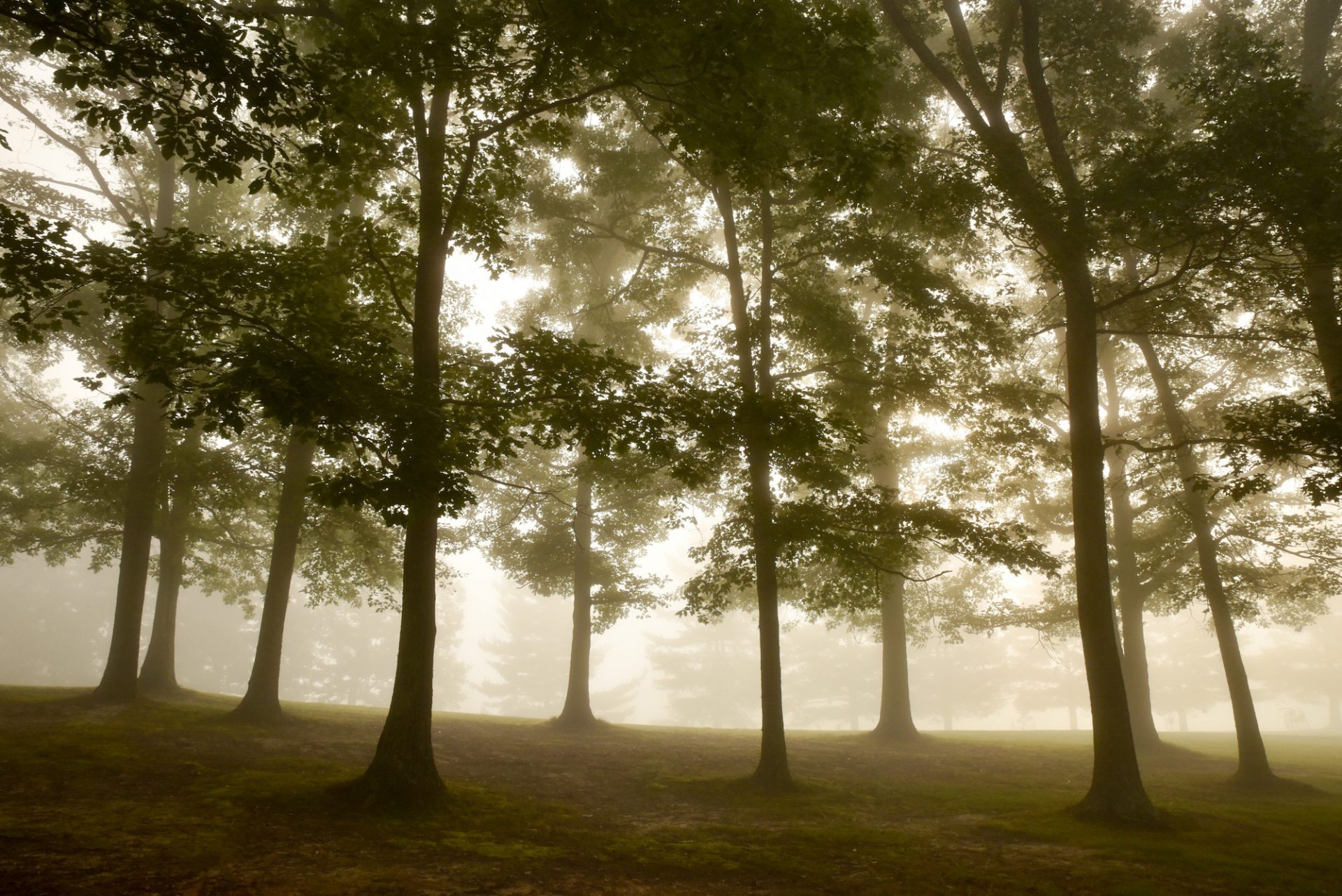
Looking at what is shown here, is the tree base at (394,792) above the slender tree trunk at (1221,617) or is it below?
below

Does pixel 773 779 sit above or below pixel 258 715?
below

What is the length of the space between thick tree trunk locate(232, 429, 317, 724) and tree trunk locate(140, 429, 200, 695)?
2.10 meters

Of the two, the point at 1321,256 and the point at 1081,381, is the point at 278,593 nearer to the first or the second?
the point at 1081,381

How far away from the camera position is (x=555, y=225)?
53.9 feet

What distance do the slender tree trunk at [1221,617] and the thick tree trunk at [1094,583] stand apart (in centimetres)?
344

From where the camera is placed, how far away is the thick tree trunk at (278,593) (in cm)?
1466

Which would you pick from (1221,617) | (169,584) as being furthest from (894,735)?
(169,584)

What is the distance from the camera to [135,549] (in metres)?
15.2

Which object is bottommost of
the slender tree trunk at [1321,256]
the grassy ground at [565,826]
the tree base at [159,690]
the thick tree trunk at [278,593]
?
the grassy ground at [565,826]

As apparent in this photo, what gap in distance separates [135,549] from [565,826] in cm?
1157

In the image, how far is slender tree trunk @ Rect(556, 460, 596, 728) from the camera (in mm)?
20844

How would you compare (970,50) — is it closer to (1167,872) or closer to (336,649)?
(1167,872)

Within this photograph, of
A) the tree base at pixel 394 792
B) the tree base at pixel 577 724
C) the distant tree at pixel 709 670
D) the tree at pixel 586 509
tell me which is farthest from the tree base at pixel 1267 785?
the distant tree at pixel 709 670

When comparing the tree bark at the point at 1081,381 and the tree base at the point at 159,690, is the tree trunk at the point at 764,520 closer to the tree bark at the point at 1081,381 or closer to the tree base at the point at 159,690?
the tree bark at the point at 1081,381
